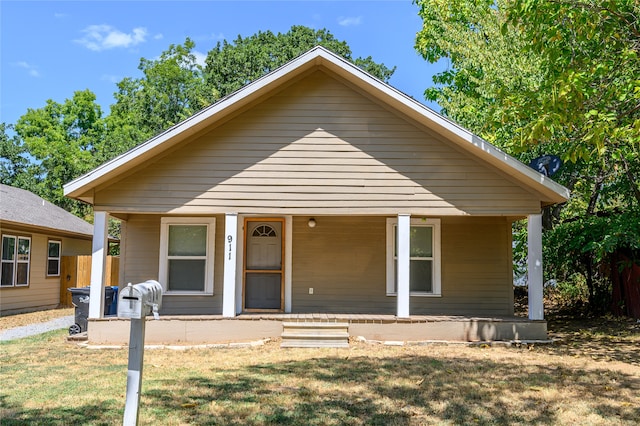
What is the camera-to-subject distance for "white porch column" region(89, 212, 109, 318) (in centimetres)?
945

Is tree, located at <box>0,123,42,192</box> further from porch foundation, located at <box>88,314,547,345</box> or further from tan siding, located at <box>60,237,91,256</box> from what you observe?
porch foundation, located at <box>88,314,547,345</box>

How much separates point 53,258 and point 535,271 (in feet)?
49.9

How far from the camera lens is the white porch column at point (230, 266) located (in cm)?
960

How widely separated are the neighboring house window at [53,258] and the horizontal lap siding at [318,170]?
9.31 meters

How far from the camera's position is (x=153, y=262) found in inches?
439

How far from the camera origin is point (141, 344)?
3.74m

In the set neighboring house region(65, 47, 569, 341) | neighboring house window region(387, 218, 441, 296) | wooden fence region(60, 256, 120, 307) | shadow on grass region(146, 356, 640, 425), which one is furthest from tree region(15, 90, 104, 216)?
shadow on grass region(146, 356, 640, 425)

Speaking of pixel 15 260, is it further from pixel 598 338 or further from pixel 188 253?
pixel 598 338

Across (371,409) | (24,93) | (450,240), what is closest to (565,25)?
(450,240)

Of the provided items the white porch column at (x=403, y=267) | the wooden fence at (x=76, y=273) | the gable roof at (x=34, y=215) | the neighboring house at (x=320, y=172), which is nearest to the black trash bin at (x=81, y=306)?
the neighboring house at (x=320, y=172)

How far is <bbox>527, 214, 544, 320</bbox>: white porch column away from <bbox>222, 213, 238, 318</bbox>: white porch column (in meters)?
5.55

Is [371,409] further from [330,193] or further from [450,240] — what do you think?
[450,240]

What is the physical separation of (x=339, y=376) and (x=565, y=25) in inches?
274

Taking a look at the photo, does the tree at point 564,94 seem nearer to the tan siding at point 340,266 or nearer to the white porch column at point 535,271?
the white porch column at point 535,271
